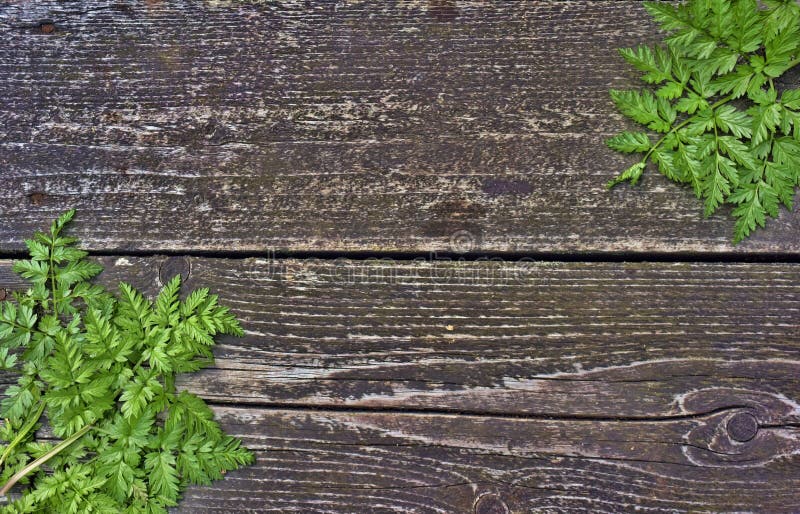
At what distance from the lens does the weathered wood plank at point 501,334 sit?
1882 mm

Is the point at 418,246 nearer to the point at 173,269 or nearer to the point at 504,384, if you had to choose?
the point at 504,384

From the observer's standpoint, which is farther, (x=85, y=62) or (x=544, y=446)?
(x=85, y=62)

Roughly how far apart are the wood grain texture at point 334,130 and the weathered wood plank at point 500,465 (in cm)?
61

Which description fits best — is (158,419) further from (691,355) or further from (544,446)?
(691,355)

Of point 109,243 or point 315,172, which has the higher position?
point 315,172

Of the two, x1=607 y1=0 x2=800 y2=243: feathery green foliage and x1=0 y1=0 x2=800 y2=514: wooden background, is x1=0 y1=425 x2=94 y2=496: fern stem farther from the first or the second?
x1=607 y1=0 x2=800 y2=243: feathery green foliage

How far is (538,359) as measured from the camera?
1.92 m

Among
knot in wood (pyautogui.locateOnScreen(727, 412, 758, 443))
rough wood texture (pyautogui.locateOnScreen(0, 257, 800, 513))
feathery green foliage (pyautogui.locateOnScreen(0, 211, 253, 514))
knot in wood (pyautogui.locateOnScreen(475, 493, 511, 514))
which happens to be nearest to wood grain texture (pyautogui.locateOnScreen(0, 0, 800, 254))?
rough wood texture (pyautogui.locateOnScreen(0, 257, 800, 513))

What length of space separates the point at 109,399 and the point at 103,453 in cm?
18

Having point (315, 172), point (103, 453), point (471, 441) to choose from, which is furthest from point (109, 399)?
point (471, 441)

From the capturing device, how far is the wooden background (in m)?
1.88

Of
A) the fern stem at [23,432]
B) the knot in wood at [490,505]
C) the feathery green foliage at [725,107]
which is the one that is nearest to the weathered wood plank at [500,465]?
the knot in wood at [490,505]

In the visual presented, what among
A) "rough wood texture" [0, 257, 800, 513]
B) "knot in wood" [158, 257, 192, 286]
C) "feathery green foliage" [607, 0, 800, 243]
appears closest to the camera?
"feathery green foliage" [607, 0, 800, 243]

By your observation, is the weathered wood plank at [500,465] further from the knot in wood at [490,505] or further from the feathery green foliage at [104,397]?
the feathery green foliage at [104,397]
